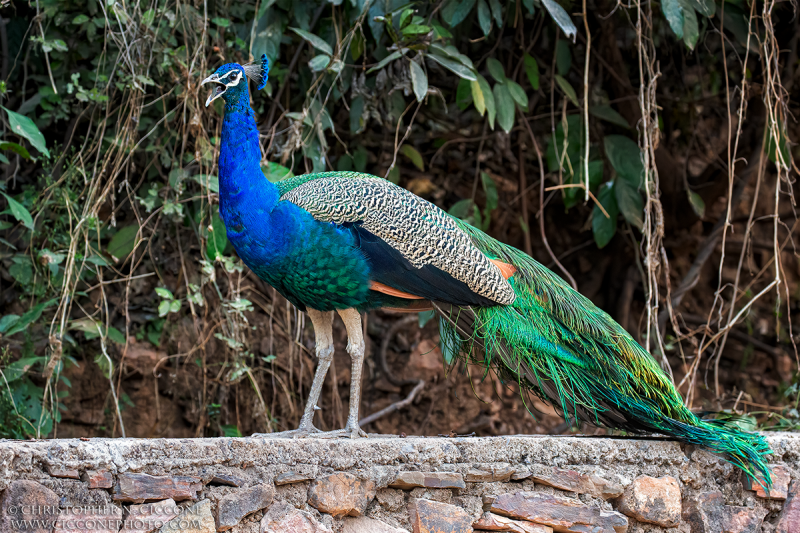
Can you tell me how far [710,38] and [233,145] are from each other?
310 centimetres

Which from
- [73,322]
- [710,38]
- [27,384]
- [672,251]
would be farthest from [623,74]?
[27,384]

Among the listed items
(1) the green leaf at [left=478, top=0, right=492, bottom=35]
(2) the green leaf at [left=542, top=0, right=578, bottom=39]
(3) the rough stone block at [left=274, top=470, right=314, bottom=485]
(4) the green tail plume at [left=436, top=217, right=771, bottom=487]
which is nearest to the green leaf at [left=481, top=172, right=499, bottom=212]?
(1) the green leaf at [left=478, top=0, right=492, bottom=35]

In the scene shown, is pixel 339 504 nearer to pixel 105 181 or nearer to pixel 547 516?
pixel 547 516

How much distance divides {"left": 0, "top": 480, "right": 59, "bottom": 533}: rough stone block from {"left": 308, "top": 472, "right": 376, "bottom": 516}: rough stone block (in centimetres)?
61

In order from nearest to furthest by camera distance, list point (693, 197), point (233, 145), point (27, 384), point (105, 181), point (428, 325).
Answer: point (233, 145) → point (27, 384) → point (105, 181) → point (693, 197) → point (428, 325)

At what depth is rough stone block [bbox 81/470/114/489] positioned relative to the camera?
5.78 ft

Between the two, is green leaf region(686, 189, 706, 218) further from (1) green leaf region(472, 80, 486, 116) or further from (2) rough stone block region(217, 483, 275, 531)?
(2) rough stone block region(217, 483, 275, 531)

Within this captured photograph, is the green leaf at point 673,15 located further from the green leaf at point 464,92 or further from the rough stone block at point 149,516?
the rough stone block at point 149,516

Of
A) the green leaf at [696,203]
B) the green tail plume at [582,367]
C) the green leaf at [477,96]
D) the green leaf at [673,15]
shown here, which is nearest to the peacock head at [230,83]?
the green tail plume at [582,367]

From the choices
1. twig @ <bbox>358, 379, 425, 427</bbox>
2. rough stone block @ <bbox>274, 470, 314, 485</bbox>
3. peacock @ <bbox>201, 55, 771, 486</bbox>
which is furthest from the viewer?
Result: twig @ <bbox>358, 379, 425, 427</bbox>

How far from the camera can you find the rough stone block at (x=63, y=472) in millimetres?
1737

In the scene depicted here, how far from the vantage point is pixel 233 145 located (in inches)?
97.4

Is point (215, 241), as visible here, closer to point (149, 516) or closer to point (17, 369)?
point (17, 369)

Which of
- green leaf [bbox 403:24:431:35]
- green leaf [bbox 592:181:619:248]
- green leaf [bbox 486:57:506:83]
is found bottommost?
green leaf [bbox 592:181:619:248]
